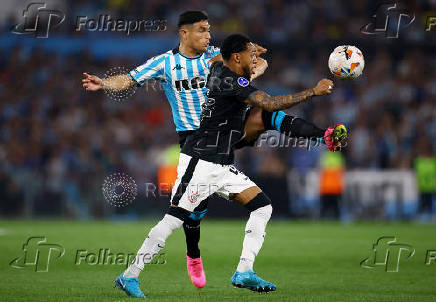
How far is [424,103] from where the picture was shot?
65.4 feet

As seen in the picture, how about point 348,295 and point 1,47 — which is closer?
point 348,295

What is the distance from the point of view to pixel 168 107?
20609 millimetres

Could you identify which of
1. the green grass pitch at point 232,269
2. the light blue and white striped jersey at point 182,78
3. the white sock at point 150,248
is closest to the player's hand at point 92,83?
the light blue and white striped jersey at point 182,78

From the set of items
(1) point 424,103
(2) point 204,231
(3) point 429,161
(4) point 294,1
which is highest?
(4) point 294,1

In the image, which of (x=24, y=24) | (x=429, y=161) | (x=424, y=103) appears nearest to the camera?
(x=429, y=161)

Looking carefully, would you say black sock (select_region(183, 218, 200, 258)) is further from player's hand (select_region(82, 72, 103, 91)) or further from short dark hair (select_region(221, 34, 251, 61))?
short dark hair (select_region(221, 34, 251, 61))

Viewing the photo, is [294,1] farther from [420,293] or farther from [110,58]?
[420,293]

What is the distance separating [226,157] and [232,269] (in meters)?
2.40

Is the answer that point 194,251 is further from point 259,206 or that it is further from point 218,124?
point 218,124

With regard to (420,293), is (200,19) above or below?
above

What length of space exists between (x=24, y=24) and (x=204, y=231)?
1002 cm

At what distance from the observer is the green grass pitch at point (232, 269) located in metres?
6.77

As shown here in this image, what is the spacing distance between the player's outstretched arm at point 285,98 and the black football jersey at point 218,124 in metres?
0.25

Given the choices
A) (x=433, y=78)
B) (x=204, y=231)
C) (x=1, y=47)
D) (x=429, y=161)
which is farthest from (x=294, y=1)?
(x=204, y=231)
